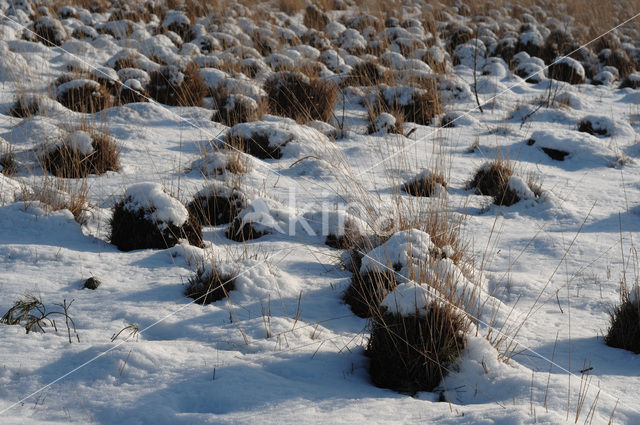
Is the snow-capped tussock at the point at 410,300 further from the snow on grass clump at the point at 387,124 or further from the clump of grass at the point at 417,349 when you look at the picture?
the snow on grass clump at the point at 387,124

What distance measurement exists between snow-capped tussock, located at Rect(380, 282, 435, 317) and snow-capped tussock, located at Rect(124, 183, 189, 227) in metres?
1.49

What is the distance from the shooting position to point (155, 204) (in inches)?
133

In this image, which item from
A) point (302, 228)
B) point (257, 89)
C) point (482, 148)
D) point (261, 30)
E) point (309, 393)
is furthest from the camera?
point (261, 30)

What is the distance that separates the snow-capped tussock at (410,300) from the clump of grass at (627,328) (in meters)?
0.92

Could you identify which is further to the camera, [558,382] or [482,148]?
[482,148]

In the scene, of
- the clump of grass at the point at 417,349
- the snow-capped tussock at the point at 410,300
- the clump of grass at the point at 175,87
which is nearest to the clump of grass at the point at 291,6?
A: the clump of grass at the point at 175,87

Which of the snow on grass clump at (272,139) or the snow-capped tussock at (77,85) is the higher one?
the snow-capped tussock at (77,85)

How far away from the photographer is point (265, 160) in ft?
16.6

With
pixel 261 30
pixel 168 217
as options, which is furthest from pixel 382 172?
pixel 261 30

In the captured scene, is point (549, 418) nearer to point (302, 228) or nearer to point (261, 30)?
point (302, 228)

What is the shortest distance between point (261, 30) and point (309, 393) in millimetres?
8555

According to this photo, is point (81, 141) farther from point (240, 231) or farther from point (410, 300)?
point (410, 300)

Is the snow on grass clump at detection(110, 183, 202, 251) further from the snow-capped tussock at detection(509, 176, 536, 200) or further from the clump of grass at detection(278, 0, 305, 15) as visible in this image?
the clump of grass at detection(278, 0, 305, 15)

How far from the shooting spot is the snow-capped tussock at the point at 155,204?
3.37m
